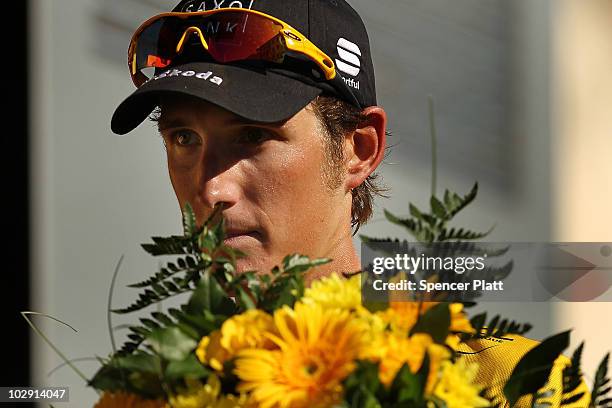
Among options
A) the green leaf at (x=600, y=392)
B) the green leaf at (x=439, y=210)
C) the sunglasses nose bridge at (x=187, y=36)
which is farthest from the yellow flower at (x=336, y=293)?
the sunglasses nose bridge at (x=187, y=36)

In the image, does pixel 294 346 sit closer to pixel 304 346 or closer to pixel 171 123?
pixel 304 346

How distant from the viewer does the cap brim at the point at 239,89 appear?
5.23ft

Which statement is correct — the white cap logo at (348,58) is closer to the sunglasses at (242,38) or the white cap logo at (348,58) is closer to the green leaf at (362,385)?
the sunglasses at (242,38)

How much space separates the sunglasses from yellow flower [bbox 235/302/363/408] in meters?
0.83

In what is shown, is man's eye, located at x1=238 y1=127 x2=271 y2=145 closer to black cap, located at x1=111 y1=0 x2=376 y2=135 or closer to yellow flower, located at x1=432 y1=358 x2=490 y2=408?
black cap, located at x1=111 y1=0 x2=376 y2=135

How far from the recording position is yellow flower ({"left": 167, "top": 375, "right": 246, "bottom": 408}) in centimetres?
90

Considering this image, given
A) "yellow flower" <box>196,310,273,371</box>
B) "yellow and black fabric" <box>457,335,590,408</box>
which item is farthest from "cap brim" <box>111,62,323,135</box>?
"yellow flower" <box>196,310,273,371</box>

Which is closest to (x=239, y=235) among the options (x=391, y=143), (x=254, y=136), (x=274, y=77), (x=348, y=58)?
(x=254, y=136)

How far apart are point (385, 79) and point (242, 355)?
2798mm

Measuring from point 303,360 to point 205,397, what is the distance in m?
0.10

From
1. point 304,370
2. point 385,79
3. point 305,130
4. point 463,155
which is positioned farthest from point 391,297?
point 463,155

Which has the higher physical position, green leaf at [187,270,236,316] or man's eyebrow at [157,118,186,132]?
man's eyebrow at [157,118,186,132]

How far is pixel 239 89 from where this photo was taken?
64.1 inches

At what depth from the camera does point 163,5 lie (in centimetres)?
325
